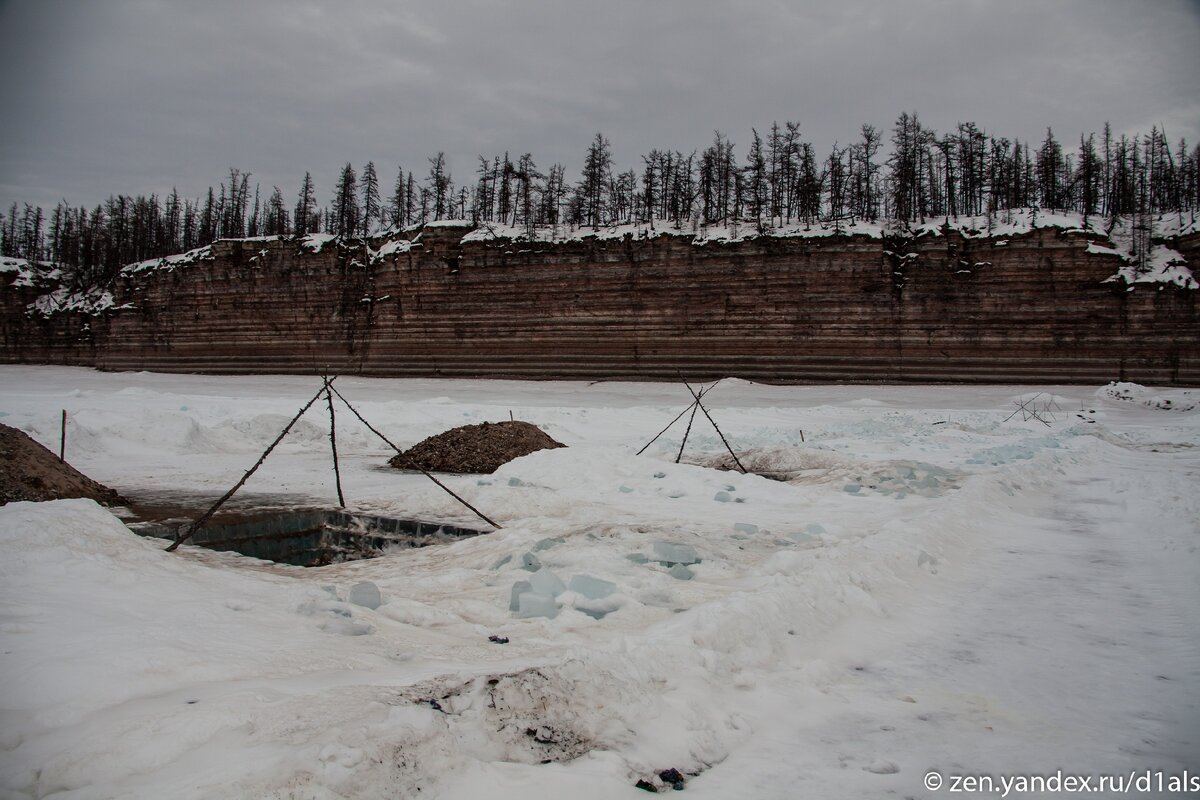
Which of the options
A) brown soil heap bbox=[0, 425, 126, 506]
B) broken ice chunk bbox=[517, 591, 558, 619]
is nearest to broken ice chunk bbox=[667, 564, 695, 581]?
broken ice chunk bbox=[517, 591, 558, 619]

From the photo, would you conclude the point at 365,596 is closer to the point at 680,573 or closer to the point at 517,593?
the point at 517,593

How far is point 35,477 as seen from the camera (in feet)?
23.4

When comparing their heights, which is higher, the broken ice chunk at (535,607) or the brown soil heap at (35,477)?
the brown soil heap at (35,477)

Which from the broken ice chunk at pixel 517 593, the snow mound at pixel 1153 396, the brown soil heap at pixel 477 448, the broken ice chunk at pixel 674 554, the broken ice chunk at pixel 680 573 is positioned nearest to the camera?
the broken ice chunk at pixel 517 593

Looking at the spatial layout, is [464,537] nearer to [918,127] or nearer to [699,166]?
[699,166]

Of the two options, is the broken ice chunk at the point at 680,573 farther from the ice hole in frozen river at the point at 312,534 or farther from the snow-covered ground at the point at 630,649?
the ice hole in frozen river at the point at 312,534

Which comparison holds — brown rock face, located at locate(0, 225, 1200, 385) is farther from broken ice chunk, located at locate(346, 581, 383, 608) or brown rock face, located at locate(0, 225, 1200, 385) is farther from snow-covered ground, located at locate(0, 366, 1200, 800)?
broken ice chunk, located at locate(346, 581, 383, 608)

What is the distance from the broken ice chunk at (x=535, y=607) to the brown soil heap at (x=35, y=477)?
5.60 metres

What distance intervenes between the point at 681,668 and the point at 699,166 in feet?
162

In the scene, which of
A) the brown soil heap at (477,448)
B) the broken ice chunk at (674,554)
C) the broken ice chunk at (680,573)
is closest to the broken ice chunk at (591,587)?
the broken ice chunk at (680,573)

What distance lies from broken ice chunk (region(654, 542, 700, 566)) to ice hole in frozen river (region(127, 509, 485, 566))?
7.02 ft

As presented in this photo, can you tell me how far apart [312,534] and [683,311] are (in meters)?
25.7

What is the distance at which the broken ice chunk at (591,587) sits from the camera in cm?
475

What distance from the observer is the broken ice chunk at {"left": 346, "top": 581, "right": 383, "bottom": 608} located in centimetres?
450
